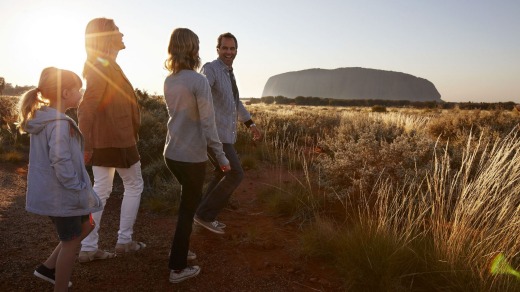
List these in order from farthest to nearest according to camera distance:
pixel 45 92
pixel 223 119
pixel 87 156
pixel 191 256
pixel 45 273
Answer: pixel 223 119, pixel 191 256, pixel 87 156, pixel 45 273, pixel 45 92

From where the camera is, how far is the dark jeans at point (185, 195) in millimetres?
2908

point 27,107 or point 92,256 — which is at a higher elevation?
point 27,107

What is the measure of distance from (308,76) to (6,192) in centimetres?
18383

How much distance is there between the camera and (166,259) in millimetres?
3668

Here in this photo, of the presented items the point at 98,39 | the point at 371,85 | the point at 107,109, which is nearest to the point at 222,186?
the point at 107,109

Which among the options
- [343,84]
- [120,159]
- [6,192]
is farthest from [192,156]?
[343,84]

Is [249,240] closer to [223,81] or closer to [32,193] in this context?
[223,81]

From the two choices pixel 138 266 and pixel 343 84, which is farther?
pixel 343 84

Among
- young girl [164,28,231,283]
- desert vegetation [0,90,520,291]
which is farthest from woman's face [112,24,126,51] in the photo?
desert vegetation [0,90,520,291]

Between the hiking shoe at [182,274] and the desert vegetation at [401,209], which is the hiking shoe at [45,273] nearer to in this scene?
the hiking shoe at [182,274]

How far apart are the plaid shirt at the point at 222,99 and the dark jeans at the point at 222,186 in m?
0.14

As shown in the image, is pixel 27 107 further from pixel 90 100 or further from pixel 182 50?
pixel 182 50

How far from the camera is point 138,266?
3.48 meters

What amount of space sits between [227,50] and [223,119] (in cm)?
72
